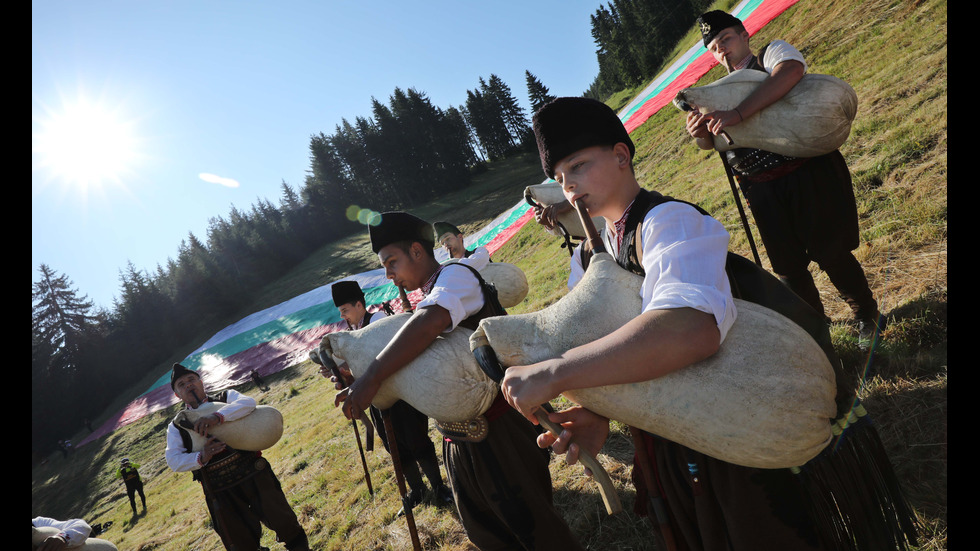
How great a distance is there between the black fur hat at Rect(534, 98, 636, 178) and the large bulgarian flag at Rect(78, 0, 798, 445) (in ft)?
36.9

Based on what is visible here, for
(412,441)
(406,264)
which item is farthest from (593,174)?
(412,441)

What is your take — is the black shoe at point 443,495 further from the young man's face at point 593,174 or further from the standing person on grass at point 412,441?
the young man's face at point 593,174

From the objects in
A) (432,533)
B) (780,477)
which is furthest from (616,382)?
(432,533)

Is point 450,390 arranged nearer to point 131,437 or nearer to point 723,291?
point 723,291

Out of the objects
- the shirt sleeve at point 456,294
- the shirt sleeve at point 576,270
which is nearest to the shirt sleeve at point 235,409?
the shirt sleeve at point 456,294

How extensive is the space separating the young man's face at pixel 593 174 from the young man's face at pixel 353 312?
382 cm

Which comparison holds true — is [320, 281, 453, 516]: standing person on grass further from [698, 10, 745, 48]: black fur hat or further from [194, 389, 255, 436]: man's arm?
[698, 10, 745, 48]: black fur hat

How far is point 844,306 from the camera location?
319 cm

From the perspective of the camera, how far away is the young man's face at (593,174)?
1338 mm

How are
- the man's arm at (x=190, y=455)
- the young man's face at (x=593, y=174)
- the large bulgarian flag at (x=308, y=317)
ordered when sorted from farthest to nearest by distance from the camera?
1. the large bulgarian flag at (x=308, y=317)
2. the man's arm at (x=190, y=455)
3. the young man's face at (x=593, y=174)

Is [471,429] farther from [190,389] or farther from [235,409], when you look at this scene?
[190,389]

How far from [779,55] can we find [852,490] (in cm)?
205

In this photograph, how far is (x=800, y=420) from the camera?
1002 millimetres
